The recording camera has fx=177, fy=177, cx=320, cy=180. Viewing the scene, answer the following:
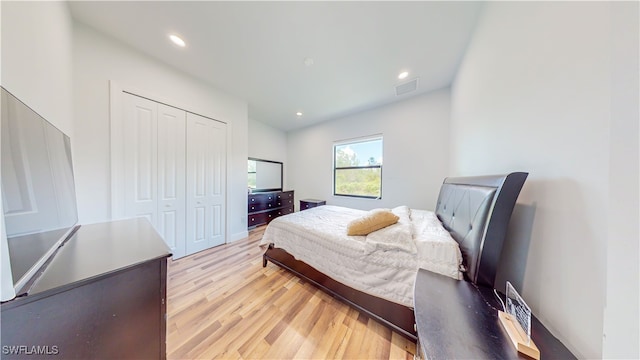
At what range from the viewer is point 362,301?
1.49m

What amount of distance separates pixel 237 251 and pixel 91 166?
1890 mm

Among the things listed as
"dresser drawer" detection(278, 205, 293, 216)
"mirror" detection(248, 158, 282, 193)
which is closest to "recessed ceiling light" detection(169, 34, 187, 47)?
"mirror" detection(248, 158, 282, 193)

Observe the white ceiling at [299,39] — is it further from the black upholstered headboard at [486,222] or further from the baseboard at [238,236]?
the baseboard at [238,236]

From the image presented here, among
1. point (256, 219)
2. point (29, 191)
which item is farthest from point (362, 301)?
point (256, 219)

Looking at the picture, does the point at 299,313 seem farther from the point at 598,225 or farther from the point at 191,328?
the point at 598,225

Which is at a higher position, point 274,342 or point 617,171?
point 617,171

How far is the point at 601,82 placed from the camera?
1.95ft

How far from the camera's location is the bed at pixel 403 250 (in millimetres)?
930

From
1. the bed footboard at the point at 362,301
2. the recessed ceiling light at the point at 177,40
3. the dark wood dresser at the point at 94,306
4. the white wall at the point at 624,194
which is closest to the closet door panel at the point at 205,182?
the recessed ceiling light at the point at 177,40

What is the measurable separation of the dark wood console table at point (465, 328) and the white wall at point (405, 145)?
225cm

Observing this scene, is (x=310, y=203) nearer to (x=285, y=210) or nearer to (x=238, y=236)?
(x=285, y=210)

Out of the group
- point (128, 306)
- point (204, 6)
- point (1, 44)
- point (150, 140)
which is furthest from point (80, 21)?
point (128, 306)

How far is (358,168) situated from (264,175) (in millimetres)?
2200
